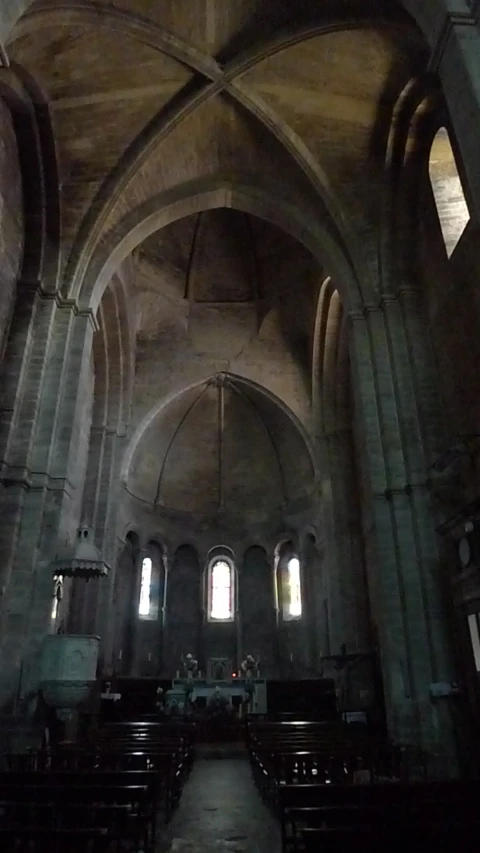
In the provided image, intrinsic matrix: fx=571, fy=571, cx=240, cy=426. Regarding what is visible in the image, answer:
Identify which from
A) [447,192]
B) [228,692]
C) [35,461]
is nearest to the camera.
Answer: [35,461]

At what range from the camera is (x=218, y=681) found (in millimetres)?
17016

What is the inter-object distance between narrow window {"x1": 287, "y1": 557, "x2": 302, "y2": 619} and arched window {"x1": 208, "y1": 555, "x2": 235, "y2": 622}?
2.57 m

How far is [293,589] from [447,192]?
16.7 m

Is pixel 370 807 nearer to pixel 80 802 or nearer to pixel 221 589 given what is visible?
pixel 80 802

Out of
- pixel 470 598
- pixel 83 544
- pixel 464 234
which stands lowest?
pixel 470 598

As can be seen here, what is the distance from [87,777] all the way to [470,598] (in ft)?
21.3

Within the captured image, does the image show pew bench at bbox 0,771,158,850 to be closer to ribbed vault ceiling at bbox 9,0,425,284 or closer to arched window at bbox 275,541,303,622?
ribbed vault ceiling at bbox 9,0,425,284

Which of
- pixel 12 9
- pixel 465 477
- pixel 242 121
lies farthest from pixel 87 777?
pixel 242 121

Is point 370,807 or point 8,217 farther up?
point 8,217

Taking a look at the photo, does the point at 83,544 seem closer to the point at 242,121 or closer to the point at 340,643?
the point at 340,643

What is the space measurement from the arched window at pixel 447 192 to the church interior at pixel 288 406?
49 millimetres

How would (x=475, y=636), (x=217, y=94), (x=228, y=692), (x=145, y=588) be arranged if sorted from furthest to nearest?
(x=145, y=588) < (x=228, y=692) < (x=217, y=94) < (x=475, y=636)

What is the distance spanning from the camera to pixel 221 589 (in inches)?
984

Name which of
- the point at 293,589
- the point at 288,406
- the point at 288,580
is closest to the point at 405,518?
the point at 288,406
